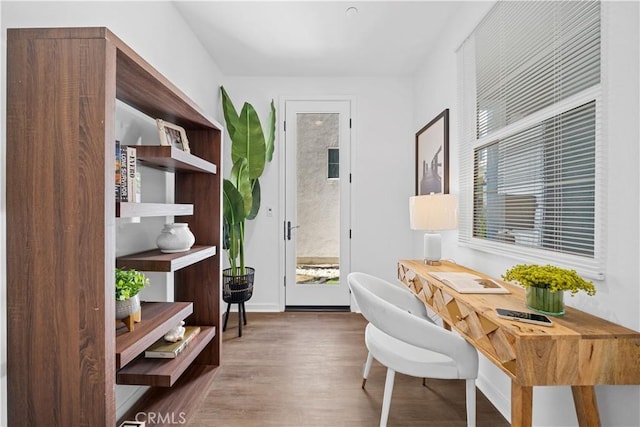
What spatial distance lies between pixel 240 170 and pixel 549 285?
2507mm

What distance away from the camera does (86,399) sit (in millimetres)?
1112

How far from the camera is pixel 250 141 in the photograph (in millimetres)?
3172

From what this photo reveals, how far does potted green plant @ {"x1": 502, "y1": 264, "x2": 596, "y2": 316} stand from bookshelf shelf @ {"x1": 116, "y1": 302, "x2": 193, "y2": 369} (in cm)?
156

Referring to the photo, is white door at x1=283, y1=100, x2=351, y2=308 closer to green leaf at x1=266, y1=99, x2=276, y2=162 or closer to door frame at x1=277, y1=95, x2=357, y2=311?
door frame at x1=277, y1=95, x2=357, y2=311

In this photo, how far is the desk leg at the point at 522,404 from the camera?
3.40 ft

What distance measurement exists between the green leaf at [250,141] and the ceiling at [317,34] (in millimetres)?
547

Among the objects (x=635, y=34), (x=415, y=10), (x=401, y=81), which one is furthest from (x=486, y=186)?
(x=401, y=81)

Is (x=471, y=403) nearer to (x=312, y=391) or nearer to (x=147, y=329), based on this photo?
(x=312, y=391)

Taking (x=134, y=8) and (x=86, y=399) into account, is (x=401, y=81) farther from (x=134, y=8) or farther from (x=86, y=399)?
(x=86, y=399)

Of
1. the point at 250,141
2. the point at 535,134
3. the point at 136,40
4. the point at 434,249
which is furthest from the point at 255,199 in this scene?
the point at 535,134

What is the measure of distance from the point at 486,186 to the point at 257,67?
2.55 metres

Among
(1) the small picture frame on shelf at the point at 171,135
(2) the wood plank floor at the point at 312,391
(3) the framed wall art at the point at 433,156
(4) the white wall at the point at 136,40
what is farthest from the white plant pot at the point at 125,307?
(3) the framed wall art at the point at 433,156

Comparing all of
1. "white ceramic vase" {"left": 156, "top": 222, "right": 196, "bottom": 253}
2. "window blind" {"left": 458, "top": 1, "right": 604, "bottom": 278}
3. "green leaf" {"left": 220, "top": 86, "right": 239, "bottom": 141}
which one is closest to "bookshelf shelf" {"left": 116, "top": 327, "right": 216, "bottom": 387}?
"white ceramic vase" {"left": 156, "top": 222, "right": 196, "bottom": 253}

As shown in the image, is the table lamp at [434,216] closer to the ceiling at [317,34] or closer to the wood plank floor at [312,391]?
the wood plank floor at [312,391]
